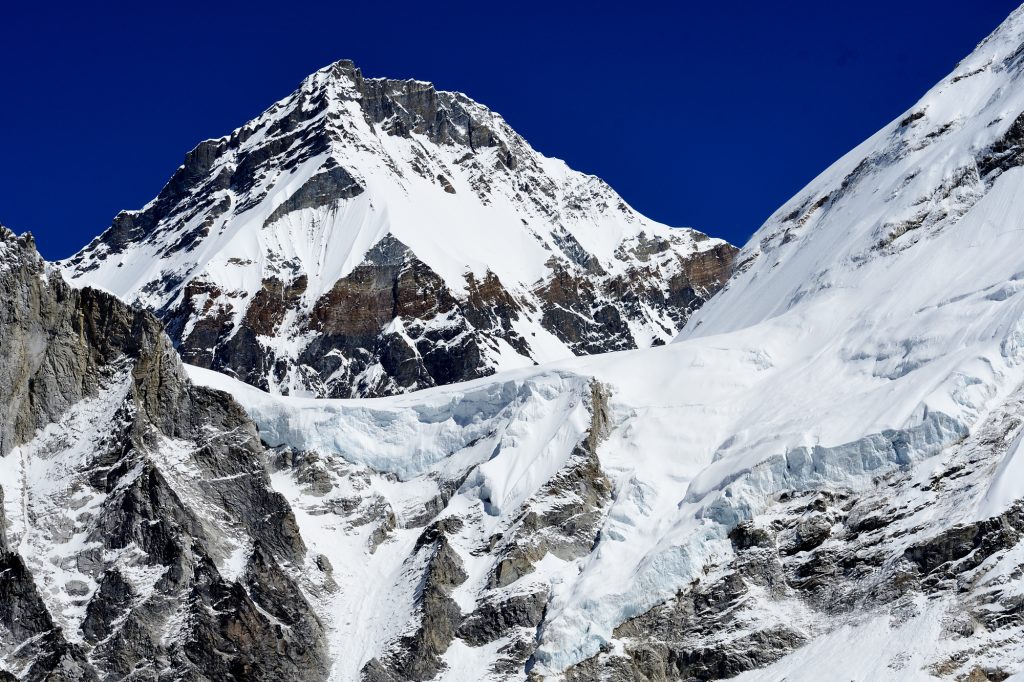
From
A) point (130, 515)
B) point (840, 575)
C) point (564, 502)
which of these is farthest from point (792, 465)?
point (130, 515)

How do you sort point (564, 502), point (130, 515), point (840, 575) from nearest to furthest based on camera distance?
point (840, 575) < point (130, 515) < point (564, 502)

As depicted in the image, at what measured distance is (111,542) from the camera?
13162 cm

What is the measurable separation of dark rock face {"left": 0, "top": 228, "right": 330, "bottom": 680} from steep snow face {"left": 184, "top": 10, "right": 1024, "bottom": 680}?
9277mm

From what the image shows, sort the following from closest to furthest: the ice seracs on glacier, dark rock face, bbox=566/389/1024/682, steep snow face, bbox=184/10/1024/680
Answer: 1. dark rock face, bbox=566/389/1024/682
2. steep snow face, bbox=184/10/1024/680
3. the ice seracs on glacier

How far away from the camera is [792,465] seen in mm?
129375

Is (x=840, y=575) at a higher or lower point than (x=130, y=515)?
lower

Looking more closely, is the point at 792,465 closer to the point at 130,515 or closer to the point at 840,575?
the point at 840,575

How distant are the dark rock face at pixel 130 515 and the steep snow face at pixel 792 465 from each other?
9.28 m

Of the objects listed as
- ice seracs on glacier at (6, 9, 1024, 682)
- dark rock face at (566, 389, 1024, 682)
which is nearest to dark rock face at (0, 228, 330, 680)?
ice seracs on glacier at (6, 9, 1024, 682)

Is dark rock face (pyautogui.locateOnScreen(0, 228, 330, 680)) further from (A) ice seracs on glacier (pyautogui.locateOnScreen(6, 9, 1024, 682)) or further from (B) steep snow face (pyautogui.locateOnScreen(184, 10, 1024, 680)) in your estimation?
(B) steep snow face (pyautogui.locateOnScreen(184, 10, 1024, 680))

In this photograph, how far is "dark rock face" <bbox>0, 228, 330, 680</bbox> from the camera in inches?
4958

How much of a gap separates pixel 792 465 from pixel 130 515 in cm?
4830

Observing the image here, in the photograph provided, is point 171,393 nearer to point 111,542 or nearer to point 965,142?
point 111,542

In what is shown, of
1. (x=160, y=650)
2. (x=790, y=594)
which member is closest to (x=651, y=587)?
(x=790, y=594)
